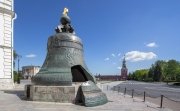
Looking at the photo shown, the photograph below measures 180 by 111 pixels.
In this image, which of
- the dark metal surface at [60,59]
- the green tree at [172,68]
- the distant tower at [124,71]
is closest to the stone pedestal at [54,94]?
the dark metal surface at [60,59]

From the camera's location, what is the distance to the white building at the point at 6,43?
2373 centimetres

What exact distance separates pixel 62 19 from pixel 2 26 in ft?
36.1

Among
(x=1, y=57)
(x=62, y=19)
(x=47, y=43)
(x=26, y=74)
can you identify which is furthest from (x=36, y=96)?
(x=26, y=74)

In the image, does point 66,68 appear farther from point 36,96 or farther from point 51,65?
point 36,96

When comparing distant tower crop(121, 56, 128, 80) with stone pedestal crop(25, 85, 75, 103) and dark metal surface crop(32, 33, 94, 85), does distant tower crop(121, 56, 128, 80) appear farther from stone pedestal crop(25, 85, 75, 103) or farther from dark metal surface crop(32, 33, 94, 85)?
stone pedestal crop(25, 85, 75, 103)

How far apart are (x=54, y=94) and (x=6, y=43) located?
13.4m

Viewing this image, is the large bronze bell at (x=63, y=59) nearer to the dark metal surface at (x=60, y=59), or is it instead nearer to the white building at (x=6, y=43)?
the dark metal surface at (x=60, y=59)

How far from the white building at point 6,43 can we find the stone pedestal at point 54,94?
11.6 m

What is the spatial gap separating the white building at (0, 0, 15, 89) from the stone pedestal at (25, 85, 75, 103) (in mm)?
11550

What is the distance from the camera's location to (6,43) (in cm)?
2431

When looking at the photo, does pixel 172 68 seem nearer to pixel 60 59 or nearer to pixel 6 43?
pixel 6 43

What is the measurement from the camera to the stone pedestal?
40.6 ft

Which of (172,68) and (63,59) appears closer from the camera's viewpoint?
(63,59)

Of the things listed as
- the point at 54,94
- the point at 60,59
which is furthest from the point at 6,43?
the point at 54,94
